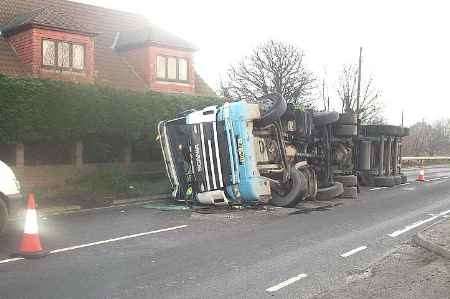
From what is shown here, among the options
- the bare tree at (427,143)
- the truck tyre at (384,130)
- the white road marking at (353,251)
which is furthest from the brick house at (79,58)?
the bare tree at (427,143)

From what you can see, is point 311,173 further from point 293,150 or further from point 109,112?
point 109,112

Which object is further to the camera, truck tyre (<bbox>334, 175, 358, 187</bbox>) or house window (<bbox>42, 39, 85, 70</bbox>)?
house window (<bbox>42, 39, 85, 70</bbox>)

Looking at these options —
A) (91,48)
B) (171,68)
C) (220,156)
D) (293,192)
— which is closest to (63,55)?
(91,48)

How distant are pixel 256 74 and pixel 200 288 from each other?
39338 millimetres

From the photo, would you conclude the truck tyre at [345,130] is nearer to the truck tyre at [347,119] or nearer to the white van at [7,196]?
the truck tyre at [347,119]

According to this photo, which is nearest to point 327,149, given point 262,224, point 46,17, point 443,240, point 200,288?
point 262,224

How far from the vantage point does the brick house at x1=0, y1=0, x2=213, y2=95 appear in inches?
823

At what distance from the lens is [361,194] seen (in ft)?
54.9

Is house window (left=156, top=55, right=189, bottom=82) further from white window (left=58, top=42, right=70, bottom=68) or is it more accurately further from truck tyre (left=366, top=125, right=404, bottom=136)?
truck tyre (left=366, top=125, right=404, bottom=136)

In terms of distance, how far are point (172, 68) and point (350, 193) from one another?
13.0 m

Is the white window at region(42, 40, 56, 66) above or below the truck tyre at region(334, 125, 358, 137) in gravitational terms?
above

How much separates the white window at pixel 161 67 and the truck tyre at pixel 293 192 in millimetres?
13759

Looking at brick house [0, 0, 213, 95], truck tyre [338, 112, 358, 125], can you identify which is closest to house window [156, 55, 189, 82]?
brick house [0, 0, 213, 95]

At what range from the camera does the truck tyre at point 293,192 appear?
12.8m
